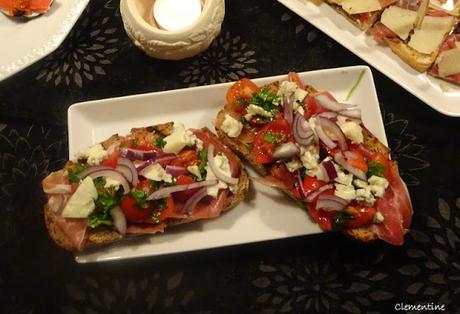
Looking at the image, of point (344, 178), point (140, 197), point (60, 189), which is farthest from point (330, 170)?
point (60, 189)

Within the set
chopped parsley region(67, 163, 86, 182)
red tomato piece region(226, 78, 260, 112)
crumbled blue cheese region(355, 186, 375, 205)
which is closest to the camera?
crumbled blue cheese region(355, 186, 375, 205)

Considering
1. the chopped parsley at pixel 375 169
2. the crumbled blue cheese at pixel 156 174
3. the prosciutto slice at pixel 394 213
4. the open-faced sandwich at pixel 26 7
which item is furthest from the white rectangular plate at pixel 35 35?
the prosciutto slice at pixel 394 213

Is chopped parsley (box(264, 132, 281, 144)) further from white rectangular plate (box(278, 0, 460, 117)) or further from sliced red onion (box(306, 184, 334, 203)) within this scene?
white rectangular plate (box(278, 0, 460, 117))

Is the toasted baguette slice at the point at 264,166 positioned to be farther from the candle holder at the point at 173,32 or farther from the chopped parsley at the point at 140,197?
the chopped parsley at the point at 140,197

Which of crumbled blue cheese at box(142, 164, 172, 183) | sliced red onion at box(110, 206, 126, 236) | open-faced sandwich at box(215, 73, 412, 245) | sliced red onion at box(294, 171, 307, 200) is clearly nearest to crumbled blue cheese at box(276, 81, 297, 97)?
open-faced sandwich at box(215, 73, 412, 245)

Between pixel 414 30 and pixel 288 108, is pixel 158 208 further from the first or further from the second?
pixel 414 30

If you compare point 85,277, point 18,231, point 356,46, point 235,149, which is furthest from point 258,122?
point 18,231
